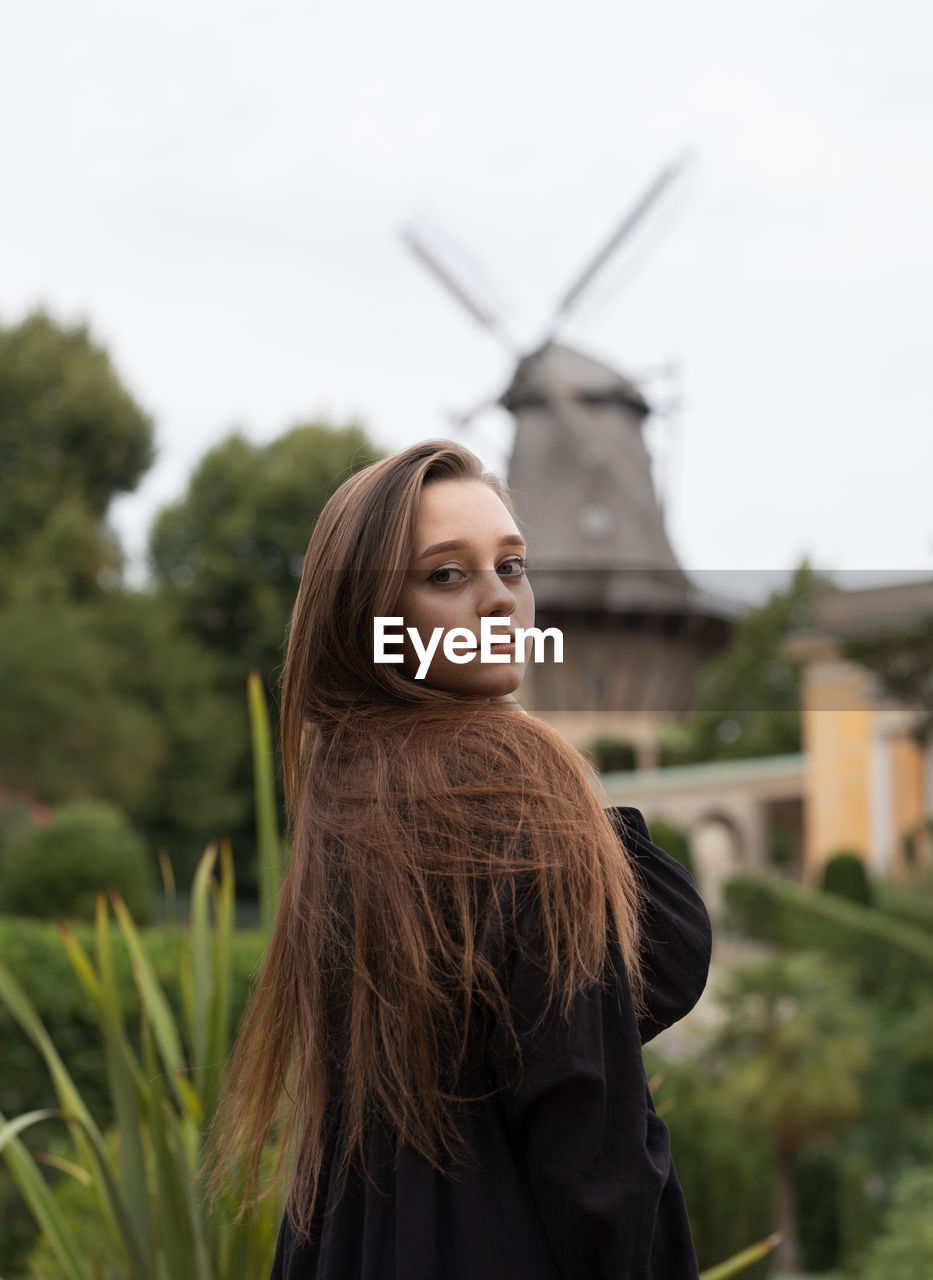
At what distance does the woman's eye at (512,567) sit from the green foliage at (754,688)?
97.8ft

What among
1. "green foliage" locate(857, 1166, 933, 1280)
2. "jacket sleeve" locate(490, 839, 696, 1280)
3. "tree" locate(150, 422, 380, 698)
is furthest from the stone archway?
"jacket sleeve" locate(490, 839, 696, 1280)

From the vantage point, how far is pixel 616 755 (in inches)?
1249

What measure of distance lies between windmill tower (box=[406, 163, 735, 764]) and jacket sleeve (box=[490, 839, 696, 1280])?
85.7ft

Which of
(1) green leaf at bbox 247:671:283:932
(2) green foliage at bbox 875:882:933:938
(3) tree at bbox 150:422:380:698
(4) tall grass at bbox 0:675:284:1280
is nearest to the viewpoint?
(4) tall grass at bbox 0:675:284:1280

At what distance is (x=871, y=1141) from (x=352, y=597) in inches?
405

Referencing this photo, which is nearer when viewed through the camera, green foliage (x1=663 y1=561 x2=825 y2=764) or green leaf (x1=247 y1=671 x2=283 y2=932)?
green leaf (x1=247 y1=671 x2=283 y2=932)

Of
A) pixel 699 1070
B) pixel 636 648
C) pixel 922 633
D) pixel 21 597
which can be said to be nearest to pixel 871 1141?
pixel 699 1070

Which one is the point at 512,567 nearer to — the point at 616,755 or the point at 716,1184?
the point at 716,1184

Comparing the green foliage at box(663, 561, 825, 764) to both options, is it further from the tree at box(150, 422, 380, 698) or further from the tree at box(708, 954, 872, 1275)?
the tree at box(708, 954, 872, 1275)

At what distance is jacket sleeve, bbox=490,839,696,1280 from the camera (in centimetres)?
128

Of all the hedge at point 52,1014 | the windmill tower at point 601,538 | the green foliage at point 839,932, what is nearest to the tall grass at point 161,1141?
the hedge at point 52,1014

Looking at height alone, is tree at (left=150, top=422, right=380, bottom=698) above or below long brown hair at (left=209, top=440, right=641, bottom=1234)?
above

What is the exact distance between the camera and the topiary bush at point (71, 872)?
12.2 m

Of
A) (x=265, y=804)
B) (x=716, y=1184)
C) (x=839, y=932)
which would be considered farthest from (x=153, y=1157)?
(x=839, y=932)
